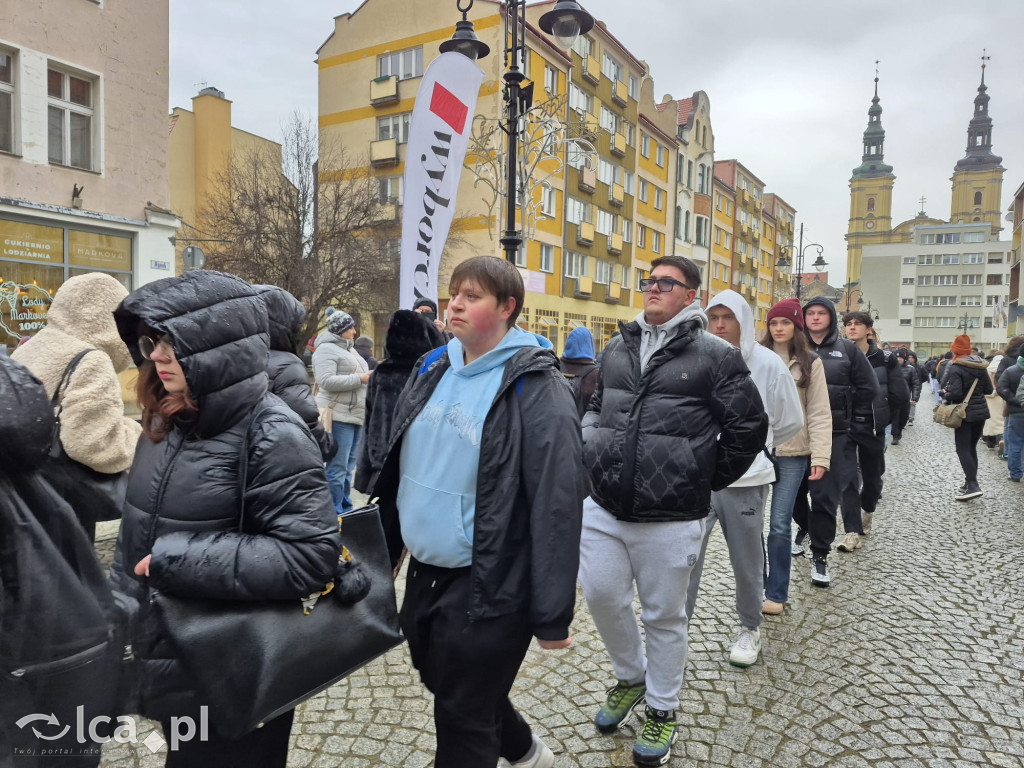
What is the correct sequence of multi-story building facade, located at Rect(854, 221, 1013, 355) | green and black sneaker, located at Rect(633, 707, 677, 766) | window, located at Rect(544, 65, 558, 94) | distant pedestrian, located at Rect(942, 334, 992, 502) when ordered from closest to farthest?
green and black sneaker, located at Rect(633, 707, 677, 766) < distant pedestrian, located at Rect(942, 334, 992, 502) < window, located at Rect(544, 65, 558, 94) < multi-story building facade, located at Rect(854, 221, 1013, 355)

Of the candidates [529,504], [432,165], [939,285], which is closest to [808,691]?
[529,504]

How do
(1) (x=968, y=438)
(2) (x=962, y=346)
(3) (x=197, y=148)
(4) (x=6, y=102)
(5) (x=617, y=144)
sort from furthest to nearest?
(5) (x=617, y=144), (3) (x=197, y=148), (4) (x=6, y=102), (2) (x=962, y=346), (1) (x=968, y=438)

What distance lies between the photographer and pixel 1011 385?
9.07m

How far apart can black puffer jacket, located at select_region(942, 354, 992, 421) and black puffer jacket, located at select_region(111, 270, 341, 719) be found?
30.0 ft

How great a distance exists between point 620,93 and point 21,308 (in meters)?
29.5

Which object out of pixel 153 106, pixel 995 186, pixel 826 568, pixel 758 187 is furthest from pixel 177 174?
pixel 995 186

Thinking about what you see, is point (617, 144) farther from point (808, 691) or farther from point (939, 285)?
point (939, 285)

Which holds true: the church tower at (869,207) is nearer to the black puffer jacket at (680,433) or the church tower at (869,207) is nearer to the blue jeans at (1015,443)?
the blue jeans at (1015,443)

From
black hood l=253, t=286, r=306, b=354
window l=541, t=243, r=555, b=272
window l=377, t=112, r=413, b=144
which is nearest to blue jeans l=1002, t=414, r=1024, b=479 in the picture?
black hood l=253, t=286, r=306, b=354

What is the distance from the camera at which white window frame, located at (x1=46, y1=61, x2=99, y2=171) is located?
14086 millimetres

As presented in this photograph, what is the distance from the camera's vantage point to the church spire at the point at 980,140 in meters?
106

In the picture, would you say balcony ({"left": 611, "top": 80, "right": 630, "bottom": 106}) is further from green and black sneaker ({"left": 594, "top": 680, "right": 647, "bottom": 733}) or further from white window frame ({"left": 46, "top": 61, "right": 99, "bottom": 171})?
green and black sneaker ({"left": 594, "top": 680, "right": 647, "bottom": 733})

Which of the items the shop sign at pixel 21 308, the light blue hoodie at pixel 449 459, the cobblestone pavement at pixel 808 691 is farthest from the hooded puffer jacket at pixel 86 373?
the shop sign at pixel 21 308

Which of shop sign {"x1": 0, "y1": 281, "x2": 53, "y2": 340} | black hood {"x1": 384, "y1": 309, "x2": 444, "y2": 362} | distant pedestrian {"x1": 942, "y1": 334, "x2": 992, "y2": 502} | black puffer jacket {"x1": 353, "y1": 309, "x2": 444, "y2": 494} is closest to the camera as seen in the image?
black puffer jacket {"x1": 353, "y1": 309, "x2": 444, "y2": 494}
